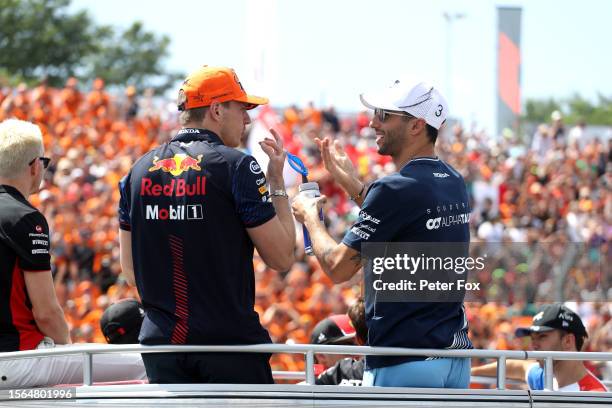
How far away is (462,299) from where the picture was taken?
375 centimetres

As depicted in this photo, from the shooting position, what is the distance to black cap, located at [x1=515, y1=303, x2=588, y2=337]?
5473mm

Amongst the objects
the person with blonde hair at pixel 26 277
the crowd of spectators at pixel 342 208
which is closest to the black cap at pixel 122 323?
the person with blonde hair at pixel 26 277

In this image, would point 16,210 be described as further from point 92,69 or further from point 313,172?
point 92,69

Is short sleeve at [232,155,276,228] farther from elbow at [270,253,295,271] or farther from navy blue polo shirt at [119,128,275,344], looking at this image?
elbow at [270,253,295,271]

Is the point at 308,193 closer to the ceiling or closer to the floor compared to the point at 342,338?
closer to the ceiling

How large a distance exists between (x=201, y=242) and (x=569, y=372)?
247 cm

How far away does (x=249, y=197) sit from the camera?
362 cm

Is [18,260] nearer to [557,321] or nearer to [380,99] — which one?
[380,99]

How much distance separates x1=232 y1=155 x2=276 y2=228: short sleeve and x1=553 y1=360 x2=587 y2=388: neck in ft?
7.52

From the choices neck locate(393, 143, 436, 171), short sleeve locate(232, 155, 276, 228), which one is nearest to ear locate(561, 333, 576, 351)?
neck locate(393, 143, 436, 171)

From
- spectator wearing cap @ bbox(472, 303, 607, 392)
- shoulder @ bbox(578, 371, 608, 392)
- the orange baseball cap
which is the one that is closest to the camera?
the orange baseball cap

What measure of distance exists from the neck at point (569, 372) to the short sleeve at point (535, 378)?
0.11 metres

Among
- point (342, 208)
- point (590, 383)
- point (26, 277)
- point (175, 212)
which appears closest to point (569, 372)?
point (590, 383)

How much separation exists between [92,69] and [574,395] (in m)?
50.0
